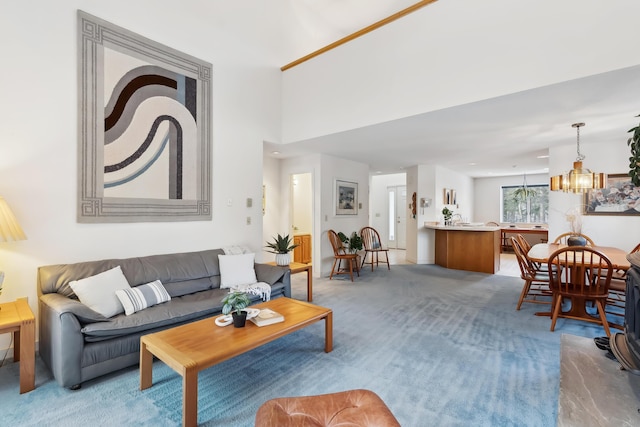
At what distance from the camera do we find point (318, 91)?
4238 mm

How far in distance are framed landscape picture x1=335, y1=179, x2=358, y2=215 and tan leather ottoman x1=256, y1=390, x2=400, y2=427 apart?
4522 mm

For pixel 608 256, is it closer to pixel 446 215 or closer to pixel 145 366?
pixel 446 215

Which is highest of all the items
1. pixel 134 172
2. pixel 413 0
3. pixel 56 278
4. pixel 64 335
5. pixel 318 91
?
pixel 413 0

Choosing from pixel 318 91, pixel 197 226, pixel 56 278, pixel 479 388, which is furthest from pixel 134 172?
pixel 479 388

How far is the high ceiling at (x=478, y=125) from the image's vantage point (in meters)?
2.83

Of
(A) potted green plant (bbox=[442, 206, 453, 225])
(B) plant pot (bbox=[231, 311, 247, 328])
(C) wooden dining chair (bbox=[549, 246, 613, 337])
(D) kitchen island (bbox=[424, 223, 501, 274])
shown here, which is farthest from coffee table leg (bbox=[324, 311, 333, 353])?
(A) potted green plant (bbox=[442, 206, 453, 225])

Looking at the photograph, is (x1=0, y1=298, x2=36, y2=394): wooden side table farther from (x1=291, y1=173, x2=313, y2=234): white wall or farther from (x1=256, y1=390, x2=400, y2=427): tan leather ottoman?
(x1=291, y1=173, x2=313, y2=234): white wall

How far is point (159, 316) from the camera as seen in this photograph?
2.45 metres

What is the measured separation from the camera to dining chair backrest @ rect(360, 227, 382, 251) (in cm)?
627

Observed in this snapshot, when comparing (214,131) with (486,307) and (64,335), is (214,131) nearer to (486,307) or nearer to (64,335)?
(64,335)

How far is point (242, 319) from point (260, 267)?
153 centimetres

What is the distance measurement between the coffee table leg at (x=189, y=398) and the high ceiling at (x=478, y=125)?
3.13 m

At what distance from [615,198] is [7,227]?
691 centimetres

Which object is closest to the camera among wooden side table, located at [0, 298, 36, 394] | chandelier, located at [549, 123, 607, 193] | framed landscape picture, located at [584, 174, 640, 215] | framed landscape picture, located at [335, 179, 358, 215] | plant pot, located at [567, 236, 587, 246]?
wooden side table, located at [0, 298, 36, 394]
